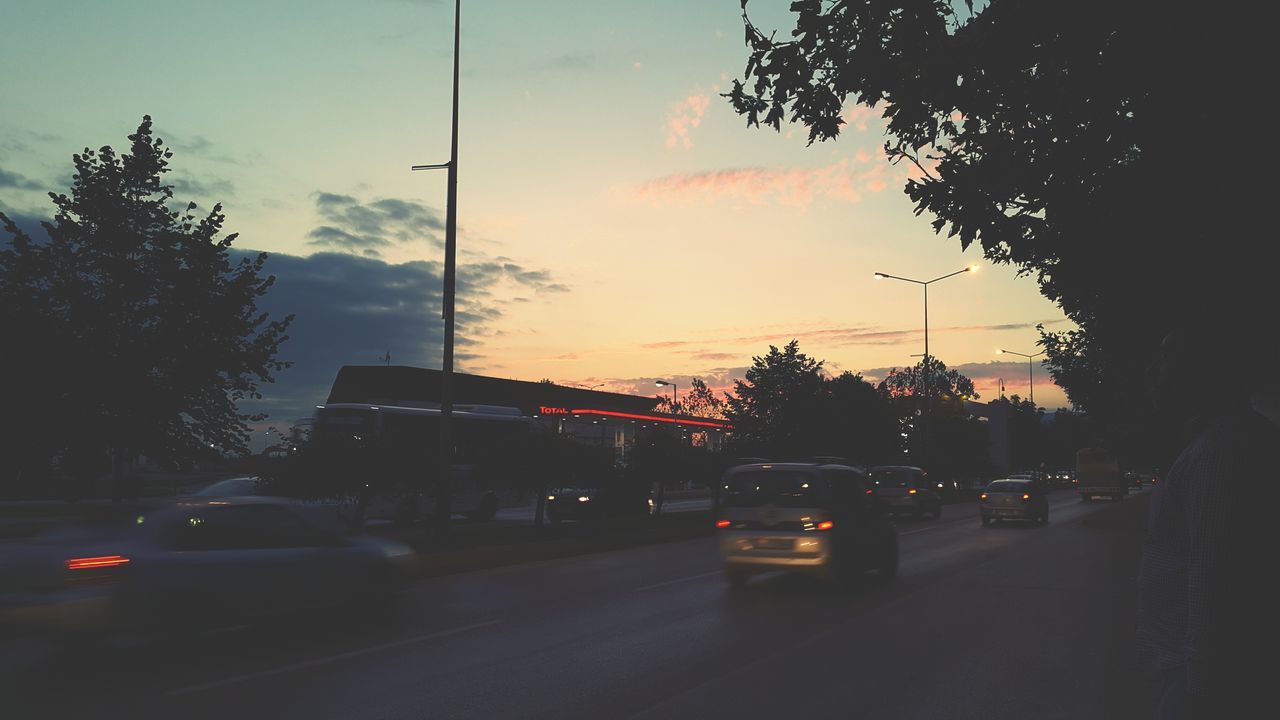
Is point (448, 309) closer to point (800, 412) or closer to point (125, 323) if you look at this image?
point (125, 323)

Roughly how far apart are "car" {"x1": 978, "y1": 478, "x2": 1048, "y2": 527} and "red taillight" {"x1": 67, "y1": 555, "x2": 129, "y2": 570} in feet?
86.9

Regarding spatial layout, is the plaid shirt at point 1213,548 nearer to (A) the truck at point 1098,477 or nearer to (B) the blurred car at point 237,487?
(B) the blurred car at point 237,487

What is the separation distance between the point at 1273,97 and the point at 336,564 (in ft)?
31.0

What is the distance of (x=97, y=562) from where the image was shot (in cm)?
802

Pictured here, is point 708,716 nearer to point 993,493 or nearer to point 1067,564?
point 1067,564

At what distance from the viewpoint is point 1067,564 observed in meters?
17.8

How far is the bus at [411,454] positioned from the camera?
20.1 m

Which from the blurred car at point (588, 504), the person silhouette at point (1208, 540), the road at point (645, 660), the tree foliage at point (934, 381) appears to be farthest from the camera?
the tree foliage at point (934, 381)

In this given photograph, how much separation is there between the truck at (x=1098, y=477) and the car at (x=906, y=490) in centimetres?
3099

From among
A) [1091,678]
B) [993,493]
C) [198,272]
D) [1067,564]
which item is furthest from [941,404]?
[1091,678]

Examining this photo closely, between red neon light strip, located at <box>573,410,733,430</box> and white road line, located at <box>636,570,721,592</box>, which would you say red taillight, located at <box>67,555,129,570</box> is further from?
red neon light strip, located at <box>573,410,733,430</box>

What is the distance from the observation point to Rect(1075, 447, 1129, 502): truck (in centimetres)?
5919

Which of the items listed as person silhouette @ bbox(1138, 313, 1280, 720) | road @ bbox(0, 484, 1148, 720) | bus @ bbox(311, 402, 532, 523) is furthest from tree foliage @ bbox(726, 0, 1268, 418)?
bus @ bbox(311, 402, 532, 523)

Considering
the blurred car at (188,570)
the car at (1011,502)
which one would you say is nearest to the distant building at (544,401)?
the car at (1011,502)
